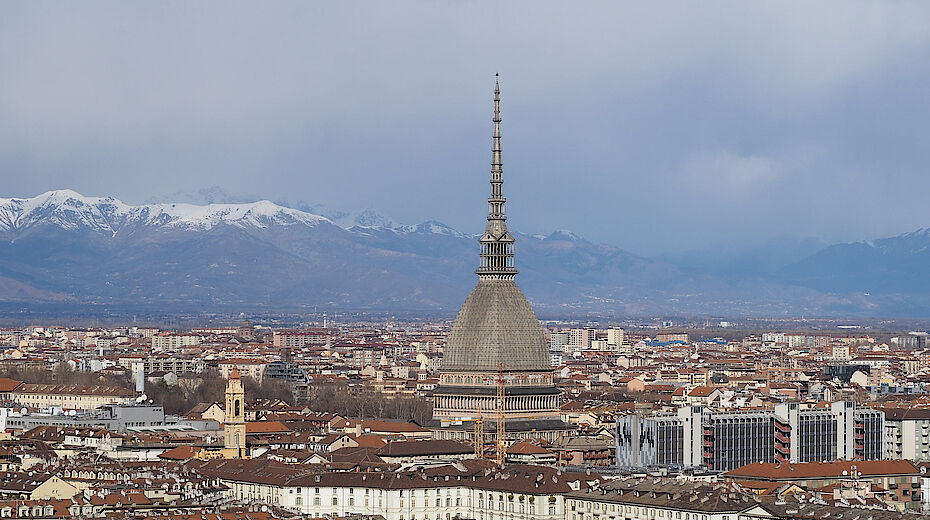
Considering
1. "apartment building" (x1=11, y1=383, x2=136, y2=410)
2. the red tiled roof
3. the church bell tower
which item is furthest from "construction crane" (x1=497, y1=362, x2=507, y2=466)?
"apartment building" (x1=11, y1=383, x2=136, y2=410)

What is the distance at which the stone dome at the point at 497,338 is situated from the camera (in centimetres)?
9469

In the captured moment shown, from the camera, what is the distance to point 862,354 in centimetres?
18950

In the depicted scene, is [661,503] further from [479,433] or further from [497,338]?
[497,338]

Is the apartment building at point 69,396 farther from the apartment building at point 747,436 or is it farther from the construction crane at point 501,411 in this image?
the apartment building at point 747,436

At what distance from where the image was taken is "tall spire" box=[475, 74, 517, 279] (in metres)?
96.9

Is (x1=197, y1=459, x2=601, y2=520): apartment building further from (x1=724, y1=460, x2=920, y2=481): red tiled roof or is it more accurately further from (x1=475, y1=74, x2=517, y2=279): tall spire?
(x1=475, y1=74, x2=517, y2=279): tall spire

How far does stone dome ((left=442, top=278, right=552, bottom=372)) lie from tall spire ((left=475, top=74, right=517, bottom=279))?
2.95 feet

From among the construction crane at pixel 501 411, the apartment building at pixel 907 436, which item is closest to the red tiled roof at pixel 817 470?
the construction crane at pixel 501 411

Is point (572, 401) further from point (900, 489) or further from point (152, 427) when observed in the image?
point (900, 489)

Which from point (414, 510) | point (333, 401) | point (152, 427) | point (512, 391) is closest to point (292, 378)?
point (333, 401)

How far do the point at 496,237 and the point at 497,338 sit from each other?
451 centimetres

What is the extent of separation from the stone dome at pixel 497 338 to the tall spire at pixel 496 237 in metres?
0.90

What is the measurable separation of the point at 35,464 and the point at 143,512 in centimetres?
1486

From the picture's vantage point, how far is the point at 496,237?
9756 centimetres
